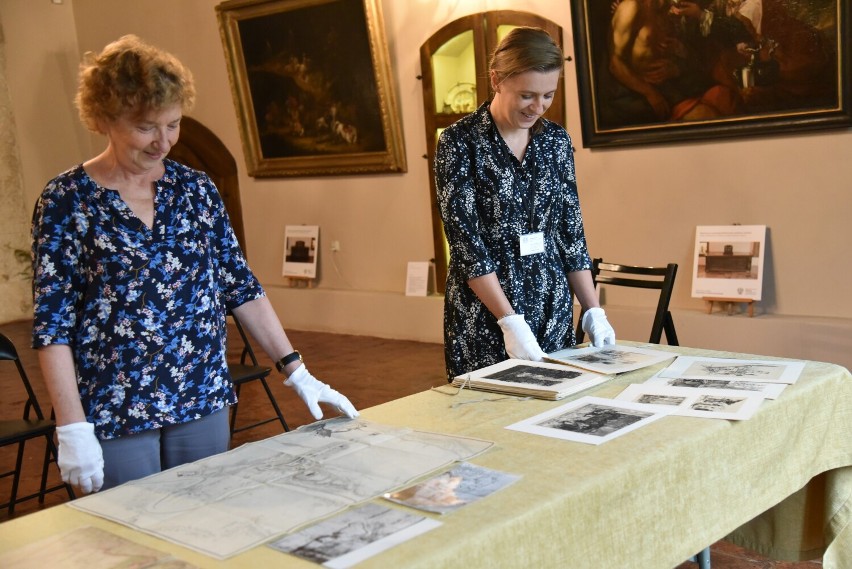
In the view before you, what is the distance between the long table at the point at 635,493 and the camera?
60.8 inches

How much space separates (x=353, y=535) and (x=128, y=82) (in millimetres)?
1081

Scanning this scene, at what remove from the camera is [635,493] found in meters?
1.81

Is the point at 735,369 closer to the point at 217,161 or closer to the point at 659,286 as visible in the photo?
the point at 659,286

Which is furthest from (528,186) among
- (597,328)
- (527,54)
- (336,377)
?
(336,377)

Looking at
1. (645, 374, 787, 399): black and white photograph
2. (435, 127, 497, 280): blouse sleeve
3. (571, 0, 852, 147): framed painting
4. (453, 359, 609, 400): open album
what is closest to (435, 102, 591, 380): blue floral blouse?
(435, 127, 497, 280): blouse sleeve

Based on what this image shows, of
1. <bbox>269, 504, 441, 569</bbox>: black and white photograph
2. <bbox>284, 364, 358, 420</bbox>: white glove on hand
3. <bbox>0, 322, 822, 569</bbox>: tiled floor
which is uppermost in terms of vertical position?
<bbox>284, 364, 358, 420</bbox>: white glove on hand

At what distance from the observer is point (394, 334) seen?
309 inches

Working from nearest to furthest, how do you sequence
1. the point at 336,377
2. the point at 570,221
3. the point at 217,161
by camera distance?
1. the point at 570,221
2. the point at 336,377
3. the point at 217,161

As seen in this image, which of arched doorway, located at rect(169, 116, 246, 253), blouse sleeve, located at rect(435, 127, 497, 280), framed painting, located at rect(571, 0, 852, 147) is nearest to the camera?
blouse sleeve, located at rect(435, 127, 497, 280)

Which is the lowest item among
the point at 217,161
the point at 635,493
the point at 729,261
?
the point at 729,261

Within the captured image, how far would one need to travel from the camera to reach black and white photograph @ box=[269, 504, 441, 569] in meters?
1.43

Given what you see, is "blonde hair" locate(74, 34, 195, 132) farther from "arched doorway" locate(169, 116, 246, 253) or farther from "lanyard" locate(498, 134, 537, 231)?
"arched doorway" locate(169, 116, 246, 253)

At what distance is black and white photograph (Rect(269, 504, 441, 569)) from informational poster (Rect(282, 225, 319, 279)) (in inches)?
274

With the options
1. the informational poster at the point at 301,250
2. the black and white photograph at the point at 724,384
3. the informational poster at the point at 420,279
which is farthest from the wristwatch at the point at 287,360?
the informational poster at the point at 301,250
